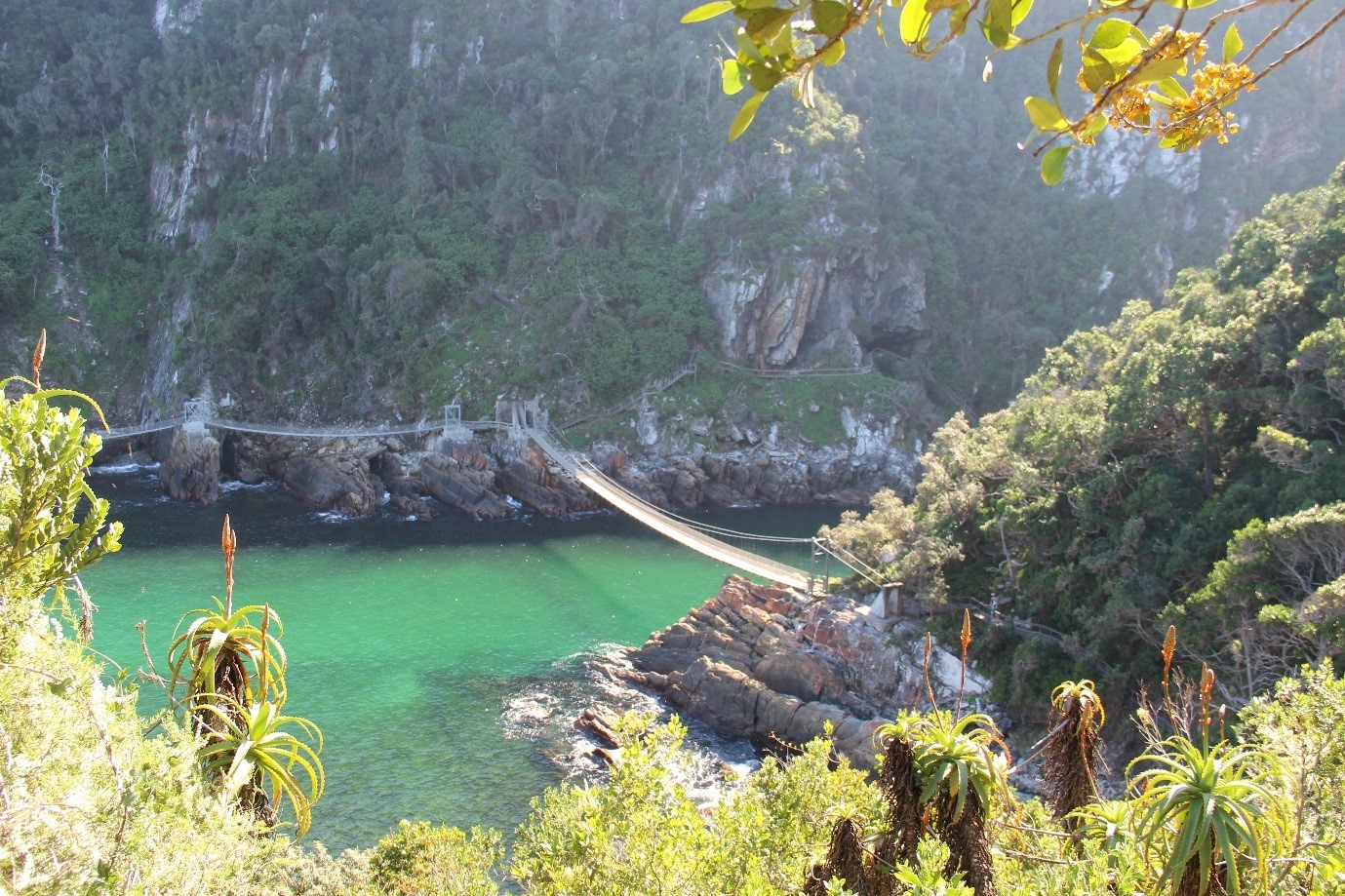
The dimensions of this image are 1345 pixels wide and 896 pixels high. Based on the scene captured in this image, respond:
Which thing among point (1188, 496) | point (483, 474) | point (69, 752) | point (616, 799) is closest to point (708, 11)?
point (69, 752)

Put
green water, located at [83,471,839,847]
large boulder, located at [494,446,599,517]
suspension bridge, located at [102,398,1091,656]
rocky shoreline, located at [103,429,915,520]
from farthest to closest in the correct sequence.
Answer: large boulder, located at [494,446,599,517] → rocky shoreline, located at [103,429,915,520] → suspension bridge, located at [102,398,1091,656] → green water, located at [83,471,839,847]

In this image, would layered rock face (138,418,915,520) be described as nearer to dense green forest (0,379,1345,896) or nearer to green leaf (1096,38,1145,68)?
dense green forest (0,379,1345,896)

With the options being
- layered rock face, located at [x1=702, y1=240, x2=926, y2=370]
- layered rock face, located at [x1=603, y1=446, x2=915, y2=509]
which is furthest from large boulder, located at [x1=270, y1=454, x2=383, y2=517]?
layered rock face, located at [x1=702, y1=240, x2=926, y2=370]

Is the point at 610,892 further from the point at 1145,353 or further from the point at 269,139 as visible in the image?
the point at 269,139

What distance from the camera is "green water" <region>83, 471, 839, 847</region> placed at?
472 inches

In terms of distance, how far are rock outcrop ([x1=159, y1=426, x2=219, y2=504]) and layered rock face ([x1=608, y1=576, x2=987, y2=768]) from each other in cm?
1551

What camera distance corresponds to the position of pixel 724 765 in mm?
12203

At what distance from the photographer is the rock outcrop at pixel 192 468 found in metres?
25.3

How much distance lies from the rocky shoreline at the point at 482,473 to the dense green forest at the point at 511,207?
7.26 ft

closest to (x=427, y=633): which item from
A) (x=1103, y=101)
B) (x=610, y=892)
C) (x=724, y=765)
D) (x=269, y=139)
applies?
(x=724, y=765)

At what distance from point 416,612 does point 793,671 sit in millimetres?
7911

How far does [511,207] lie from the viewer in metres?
31.3

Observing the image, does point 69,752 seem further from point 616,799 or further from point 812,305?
point 812,305

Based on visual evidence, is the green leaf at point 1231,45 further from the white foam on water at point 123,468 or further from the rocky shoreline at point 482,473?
the white foam on water at point 123,468
